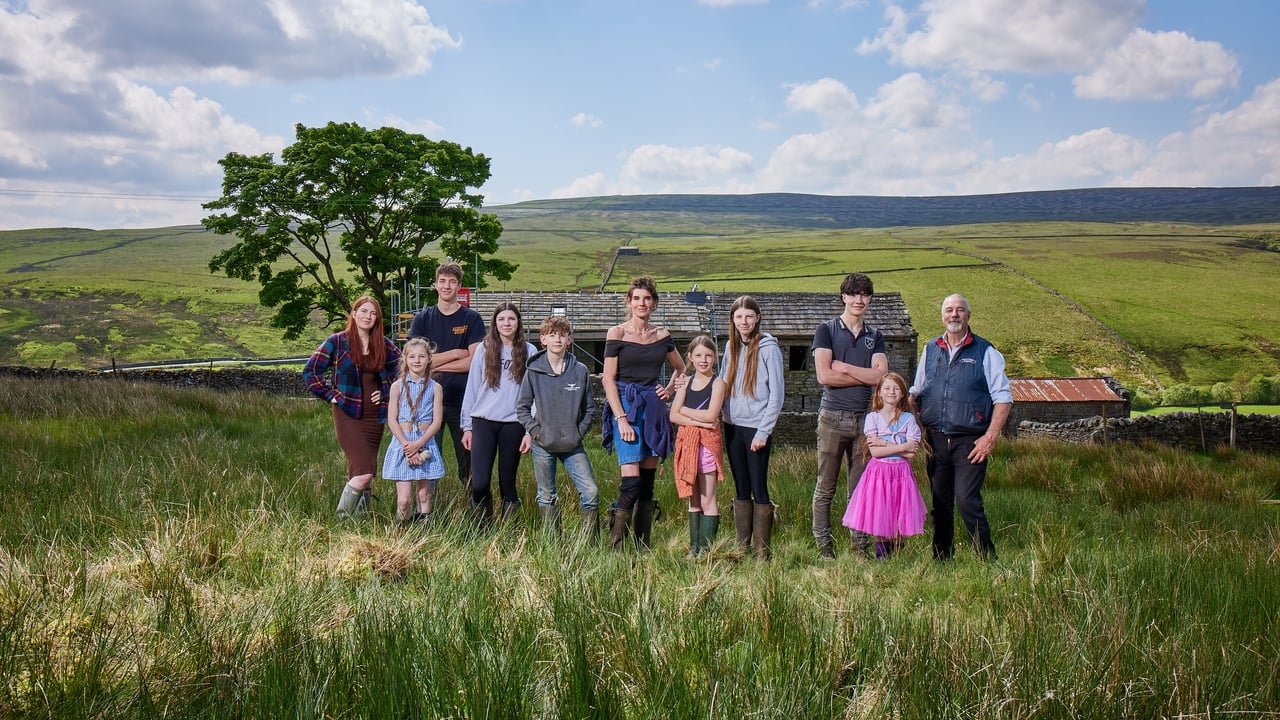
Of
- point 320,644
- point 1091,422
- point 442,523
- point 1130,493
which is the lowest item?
point 1091,422

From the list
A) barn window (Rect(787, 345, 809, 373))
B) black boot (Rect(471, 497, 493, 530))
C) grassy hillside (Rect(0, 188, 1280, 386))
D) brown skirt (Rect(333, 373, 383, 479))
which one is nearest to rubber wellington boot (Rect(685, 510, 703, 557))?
black boot (Rect(471, 497, 493, 530))

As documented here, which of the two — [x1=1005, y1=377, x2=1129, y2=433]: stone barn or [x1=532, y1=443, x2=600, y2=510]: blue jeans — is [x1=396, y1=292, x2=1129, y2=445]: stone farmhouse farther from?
[x1=532, y1=443, x2=600, y2=510]: blue jeans

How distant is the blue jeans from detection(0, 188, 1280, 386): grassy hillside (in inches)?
2588

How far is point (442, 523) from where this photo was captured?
18.1 feet

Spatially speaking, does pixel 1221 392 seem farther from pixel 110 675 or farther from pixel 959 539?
pixel 110 675

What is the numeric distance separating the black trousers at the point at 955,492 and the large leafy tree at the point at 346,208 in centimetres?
2956

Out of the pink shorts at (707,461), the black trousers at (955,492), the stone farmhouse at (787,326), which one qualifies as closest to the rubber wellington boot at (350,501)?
the pink shorts at (707,461)

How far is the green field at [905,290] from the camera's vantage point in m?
76.8

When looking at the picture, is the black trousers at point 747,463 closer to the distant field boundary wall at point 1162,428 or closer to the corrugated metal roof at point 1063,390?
the distant field boundary wall at point 1162,428

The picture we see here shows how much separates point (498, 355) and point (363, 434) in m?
1.13

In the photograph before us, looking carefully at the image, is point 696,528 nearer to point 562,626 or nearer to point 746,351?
point 746,351

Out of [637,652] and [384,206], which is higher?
[384,206]

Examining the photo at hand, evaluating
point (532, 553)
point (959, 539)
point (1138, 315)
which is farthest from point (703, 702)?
point (1138, 315)

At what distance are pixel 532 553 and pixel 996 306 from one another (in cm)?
9177
